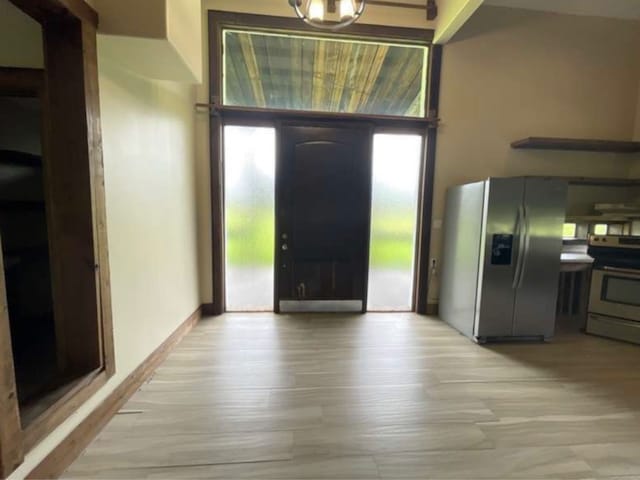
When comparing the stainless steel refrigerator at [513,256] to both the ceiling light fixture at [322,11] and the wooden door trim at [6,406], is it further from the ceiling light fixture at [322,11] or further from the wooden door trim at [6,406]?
the wooden door trim at [6,406]

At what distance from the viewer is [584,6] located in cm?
342

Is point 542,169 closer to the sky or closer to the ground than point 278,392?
closer to the sky

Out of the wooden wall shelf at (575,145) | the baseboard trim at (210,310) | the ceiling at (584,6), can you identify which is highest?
the ceiling at (584,6)

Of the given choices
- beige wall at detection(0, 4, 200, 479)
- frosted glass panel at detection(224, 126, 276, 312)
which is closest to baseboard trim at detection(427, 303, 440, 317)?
frosted glass panel at detection(224, 126, 276, 312)

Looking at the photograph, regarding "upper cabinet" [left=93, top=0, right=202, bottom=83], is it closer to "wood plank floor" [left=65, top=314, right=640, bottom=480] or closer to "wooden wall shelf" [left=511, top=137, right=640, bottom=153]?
"wood plank floor" [left=65, top=314, right=640, bottom=480]

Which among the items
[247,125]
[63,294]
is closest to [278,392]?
[63,294]

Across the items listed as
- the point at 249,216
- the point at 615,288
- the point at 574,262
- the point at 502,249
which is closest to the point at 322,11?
the point at 249,216

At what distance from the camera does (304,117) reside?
339cm

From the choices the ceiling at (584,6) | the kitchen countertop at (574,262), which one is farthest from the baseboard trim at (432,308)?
the ceiling at (584,6)

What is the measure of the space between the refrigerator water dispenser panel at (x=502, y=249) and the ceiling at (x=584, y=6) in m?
2.64

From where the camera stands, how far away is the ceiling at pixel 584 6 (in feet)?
11.1

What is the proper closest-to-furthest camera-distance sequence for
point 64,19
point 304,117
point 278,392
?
1. point 64,19
2. point 278,392
3. point 304,117

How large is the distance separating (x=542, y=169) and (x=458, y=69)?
1.57 meters

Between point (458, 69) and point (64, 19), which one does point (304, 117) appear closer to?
point (458, 69)
